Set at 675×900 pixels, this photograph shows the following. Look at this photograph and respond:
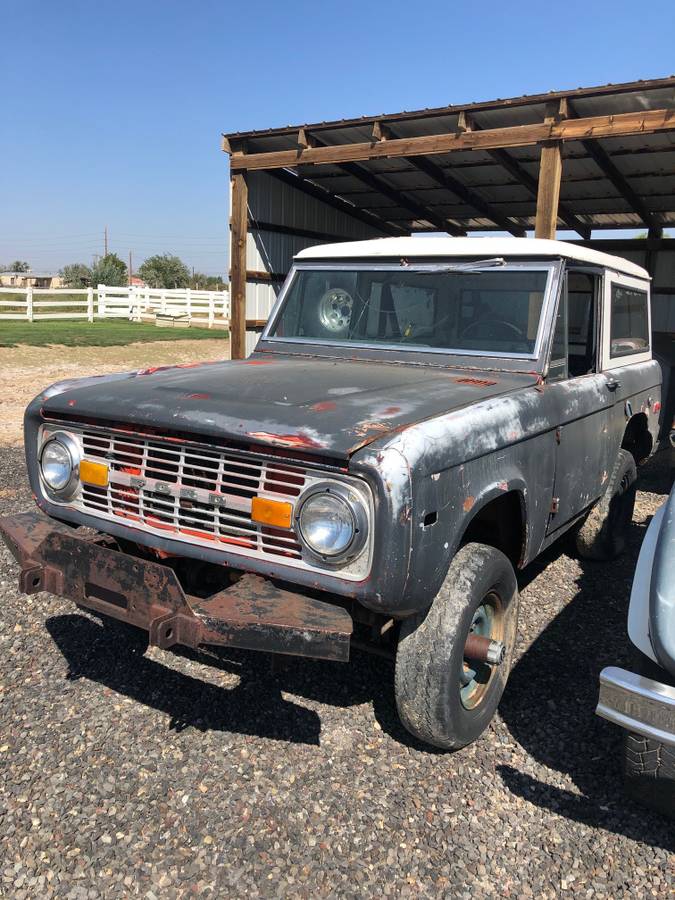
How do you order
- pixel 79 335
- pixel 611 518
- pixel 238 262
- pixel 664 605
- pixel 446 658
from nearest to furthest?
pixel 664 605
pixel 446 658
pixel 611 518
pixel 238 262
pixel 79 335

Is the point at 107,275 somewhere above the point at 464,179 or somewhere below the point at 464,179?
above

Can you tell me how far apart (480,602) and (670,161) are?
8.42 meters

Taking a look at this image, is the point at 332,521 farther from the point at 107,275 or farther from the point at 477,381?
the point at 107,275

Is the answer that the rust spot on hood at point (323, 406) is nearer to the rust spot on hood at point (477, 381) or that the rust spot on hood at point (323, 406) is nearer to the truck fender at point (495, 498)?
the truck fender at point (495, 498)

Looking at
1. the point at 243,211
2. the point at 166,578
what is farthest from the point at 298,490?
the point at 243,211

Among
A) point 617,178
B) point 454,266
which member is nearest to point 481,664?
point 454,266

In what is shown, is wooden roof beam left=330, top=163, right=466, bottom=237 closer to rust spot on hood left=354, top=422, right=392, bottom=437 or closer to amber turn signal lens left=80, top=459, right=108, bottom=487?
amber turn signal lens left=80, top=459, right=108, bottom=487

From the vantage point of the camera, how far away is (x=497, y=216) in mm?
12000

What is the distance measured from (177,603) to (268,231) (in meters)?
9.12

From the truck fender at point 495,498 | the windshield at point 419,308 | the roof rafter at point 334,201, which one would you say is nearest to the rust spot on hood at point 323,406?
the truck fender at point 495,498

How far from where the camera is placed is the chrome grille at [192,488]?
246 centimetres

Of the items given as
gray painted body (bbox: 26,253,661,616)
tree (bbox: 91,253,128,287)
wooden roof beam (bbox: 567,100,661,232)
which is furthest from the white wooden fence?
gray painted body (bbox: 26,253,661,616)

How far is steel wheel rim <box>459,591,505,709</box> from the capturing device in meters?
2.89

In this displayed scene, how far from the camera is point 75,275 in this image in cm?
5794
